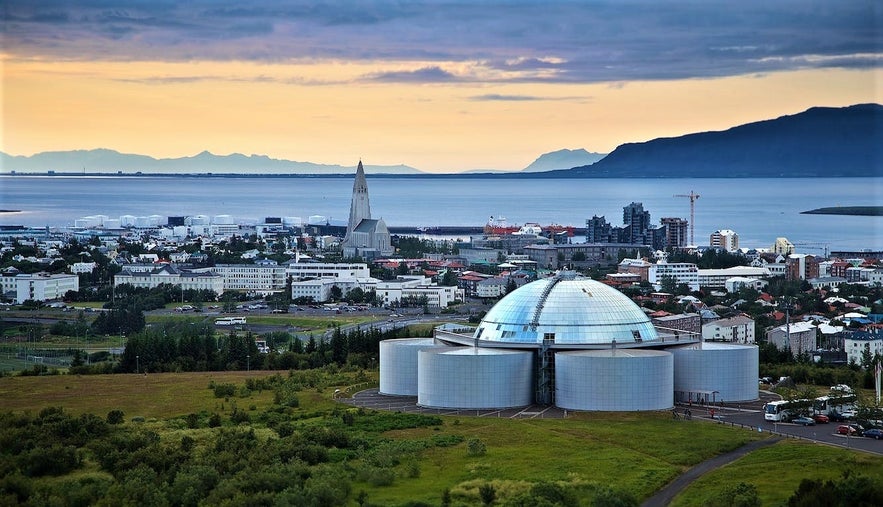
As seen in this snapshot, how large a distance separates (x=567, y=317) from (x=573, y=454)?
938 centimetres

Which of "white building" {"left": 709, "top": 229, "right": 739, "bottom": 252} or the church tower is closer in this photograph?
A: the church tower

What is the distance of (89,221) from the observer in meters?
189

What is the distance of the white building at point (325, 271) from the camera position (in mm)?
92625

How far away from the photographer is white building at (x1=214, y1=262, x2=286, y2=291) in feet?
306

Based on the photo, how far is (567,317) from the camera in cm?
4081

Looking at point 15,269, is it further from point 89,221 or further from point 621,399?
point 89,221

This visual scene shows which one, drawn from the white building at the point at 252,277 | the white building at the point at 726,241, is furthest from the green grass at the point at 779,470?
the white building at the point at 726,241

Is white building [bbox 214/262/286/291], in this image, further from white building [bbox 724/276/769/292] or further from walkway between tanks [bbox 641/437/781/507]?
walkway between tanks [bbox 641/437/781/507]

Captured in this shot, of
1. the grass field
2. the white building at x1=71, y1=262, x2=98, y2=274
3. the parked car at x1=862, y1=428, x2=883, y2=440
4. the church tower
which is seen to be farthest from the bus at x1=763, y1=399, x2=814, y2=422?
the church tower

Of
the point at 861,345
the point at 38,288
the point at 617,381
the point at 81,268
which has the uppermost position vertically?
the point at 81,268

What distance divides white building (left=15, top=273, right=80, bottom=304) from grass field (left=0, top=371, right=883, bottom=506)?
45607 millimetres

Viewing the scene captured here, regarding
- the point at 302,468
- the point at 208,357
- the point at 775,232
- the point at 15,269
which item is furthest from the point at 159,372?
the point at 775,232

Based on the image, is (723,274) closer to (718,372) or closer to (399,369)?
(718,372)

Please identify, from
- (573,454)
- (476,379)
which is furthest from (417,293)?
(573,454)
